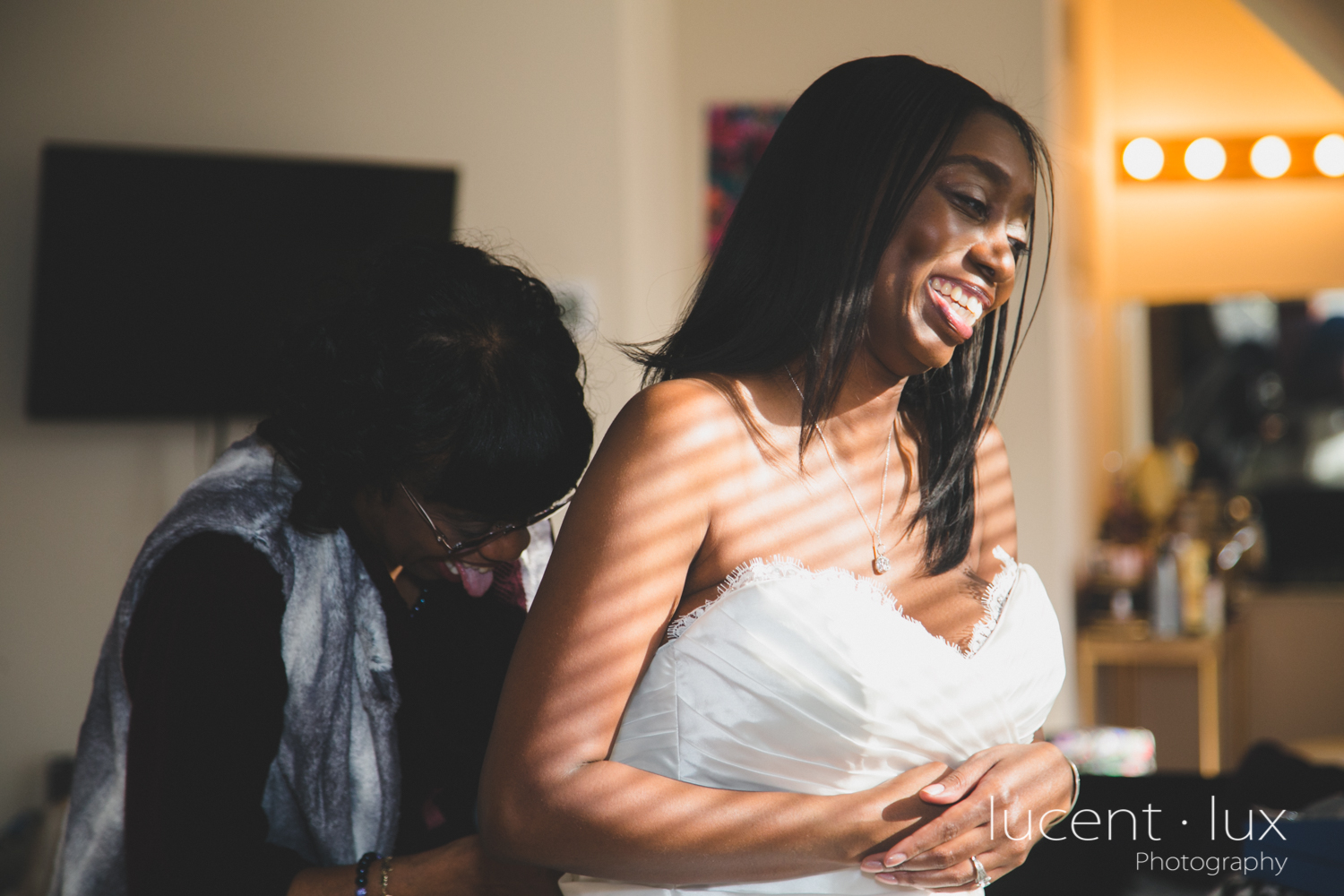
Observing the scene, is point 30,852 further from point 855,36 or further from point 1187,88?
point 1187,88

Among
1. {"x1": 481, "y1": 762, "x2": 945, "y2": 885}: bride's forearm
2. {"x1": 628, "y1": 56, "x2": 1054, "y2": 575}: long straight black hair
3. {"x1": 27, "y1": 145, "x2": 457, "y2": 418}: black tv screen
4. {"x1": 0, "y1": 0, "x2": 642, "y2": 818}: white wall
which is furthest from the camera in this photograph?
{"x1": 0, "y1": 0, "x2": 642, "y2": 818}: white wall

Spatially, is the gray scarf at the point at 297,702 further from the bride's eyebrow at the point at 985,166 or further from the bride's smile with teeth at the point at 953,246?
the bride's eyebrow at the point at 985,166

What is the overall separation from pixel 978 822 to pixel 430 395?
2.19 ft

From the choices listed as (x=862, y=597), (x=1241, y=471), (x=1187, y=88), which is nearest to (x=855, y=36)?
(x=1187, y=88)

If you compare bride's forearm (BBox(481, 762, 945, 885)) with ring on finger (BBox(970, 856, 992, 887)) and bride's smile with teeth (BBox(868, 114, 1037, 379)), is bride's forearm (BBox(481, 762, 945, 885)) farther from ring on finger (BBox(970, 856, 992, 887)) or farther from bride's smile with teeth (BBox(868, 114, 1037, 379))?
bride's smile with teeth (BBox(868, 114, 1037, 379))

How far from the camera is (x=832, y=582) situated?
41.3 inches

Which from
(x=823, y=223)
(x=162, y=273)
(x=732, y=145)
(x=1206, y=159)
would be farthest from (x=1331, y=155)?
(x=162, y=273)

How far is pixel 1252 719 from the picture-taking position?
13.0 ft

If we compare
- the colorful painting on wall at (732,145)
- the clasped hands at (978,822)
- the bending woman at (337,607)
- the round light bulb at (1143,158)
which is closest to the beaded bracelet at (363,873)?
the bending woman at (337,607)

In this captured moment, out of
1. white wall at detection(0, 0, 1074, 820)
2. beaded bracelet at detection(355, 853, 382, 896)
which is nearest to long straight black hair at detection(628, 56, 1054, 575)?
beaded bracelet at detection(355, 853, 382, 896)

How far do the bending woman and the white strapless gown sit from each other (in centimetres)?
22

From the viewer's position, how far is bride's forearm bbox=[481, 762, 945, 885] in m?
0.91

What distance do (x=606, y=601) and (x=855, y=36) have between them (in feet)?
8.81

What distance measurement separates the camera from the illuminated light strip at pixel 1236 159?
4.03m
